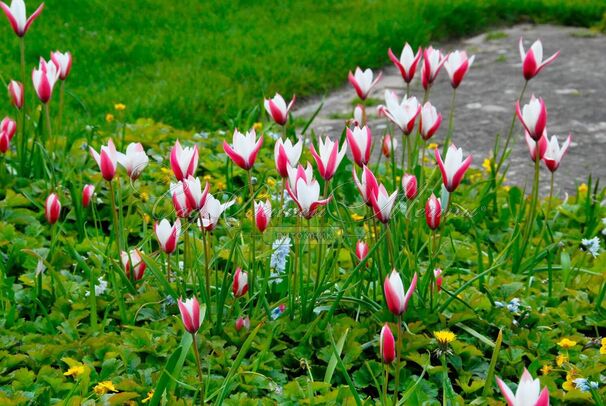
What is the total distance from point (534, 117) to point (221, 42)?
445cm

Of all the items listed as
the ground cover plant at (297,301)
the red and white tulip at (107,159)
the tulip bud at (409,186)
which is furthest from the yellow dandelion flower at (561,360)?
the red and white tulip at (107,159)

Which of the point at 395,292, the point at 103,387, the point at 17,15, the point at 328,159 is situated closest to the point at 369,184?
the point at 328,159

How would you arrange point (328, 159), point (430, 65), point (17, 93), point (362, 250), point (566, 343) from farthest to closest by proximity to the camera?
point (17, 93) → point (430, 65) → point (362, 250) → point (566, 343) → point (328, 159)

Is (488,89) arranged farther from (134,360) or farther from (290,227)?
(134,360)

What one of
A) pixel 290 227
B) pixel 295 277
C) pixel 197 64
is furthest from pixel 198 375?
pixel 197 64

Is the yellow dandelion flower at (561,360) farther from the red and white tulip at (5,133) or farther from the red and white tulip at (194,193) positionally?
the red and white tulip at (5,133)

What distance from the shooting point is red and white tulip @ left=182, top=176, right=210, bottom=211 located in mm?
2326

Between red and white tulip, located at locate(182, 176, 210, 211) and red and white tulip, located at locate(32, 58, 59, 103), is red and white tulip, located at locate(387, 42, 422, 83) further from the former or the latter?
A: red and white tulip, located at locate(32, 58, 59, 103)

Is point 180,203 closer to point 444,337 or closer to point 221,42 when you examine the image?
point 444,337

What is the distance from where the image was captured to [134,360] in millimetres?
2518

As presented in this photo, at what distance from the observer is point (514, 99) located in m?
5.93

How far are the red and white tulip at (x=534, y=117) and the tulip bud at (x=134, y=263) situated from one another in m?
1.30

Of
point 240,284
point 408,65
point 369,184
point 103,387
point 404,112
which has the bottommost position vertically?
point 103,387

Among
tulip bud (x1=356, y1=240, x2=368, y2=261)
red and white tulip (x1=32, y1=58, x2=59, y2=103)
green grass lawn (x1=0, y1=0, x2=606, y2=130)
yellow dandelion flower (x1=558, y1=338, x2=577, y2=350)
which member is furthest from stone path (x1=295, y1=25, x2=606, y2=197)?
red and white tulip (x1=32, y1=58, x2=59, y2=103)
